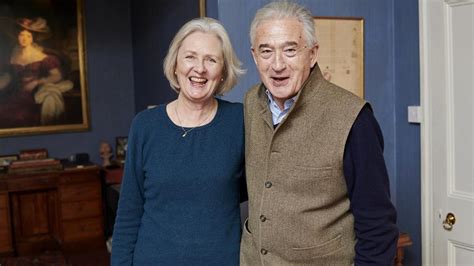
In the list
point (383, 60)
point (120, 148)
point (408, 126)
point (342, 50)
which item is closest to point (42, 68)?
point (120, 148)

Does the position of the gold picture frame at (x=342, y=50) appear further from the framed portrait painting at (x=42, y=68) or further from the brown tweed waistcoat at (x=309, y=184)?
the framed portrait painting at (x=42, y=68)

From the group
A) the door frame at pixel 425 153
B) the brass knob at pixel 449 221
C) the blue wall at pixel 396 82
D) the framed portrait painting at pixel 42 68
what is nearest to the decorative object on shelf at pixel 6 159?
the framed portrait painting at pixel 42 68

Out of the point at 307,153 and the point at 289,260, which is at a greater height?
the point at 307,153

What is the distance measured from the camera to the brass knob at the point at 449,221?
258 centimetres

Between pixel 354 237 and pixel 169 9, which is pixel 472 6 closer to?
pixel 354 237

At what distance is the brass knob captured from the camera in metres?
2.58

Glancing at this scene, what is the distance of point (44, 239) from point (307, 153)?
3.94 meters

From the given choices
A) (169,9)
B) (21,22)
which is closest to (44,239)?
(21,22)

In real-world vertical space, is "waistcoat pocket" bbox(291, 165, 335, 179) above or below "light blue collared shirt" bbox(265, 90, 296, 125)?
below

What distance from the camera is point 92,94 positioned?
508cm

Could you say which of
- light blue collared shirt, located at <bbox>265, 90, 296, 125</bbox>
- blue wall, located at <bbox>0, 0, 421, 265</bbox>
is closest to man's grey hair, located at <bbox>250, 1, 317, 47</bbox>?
light blue collared shirt, located at <bbox>265, 90, 296, 125</bbox>

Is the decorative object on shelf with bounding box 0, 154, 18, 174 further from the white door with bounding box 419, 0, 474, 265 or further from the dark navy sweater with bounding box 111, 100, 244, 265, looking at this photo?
the white door with bounding box 419, 0, 474, 265

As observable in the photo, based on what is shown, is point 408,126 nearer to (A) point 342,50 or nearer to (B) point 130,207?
(A) point 342,50

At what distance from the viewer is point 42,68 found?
15.8 ft
